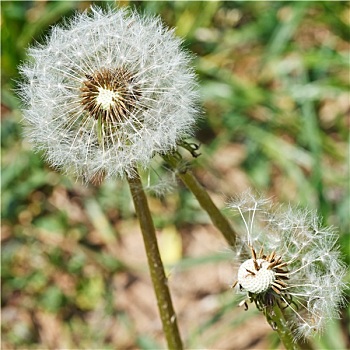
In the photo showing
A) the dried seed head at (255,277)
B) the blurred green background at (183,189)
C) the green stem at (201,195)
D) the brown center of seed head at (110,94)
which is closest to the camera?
the dried seed head at (255,277)

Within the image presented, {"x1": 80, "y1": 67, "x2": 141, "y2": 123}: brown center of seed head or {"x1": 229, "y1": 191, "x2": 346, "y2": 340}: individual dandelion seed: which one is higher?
{"x1": 80, "y1": 67, "x2": 141, "y2": 123}: brown center of seed head

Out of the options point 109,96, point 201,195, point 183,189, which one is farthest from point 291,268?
point 183,189

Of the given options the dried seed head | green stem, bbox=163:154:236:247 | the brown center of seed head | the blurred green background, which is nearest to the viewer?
the dried seed head

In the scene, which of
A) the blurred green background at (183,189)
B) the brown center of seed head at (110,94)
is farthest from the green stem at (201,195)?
the blurred green background at (183,189)

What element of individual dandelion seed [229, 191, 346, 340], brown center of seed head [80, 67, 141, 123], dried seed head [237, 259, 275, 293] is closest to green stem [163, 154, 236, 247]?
individual dandelion seed [229, 191, 346, 340]

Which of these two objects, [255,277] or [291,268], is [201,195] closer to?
[291,268]

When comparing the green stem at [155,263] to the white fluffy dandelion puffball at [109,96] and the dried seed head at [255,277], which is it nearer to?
the white fluffy dandelion puffball at [109,96]

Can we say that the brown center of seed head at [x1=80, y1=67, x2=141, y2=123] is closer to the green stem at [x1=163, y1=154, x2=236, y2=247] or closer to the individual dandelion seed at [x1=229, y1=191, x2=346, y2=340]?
the green stem at [x1=163, y1=154, x2=236, y2=247]
